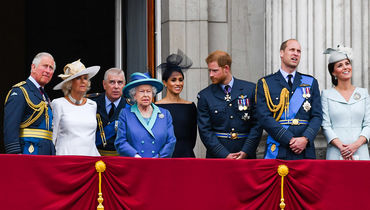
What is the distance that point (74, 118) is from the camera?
22.7 ft

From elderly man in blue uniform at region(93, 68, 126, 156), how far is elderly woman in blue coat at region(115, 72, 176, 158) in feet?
1.86

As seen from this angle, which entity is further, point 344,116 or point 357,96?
point 357,96

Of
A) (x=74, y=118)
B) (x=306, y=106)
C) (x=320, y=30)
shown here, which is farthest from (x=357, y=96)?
(x=74, y=118)

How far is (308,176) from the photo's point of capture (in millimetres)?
6203

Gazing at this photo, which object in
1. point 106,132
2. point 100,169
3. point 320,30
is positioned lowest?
point 100,169

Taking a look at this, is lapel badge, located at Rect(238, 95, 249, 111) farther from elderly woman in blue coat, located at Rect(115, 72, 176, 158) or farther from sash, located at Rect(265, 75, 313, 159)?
elderly woman in blue coat, located at Rect(115, 72, 176, 158)

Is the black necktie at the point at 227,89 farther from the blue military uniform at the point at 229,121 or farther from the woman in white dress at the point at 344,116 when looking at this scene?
the woman in white dress at the point at 344,116

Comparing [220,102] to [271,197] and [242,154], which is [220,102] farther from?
[271,197]

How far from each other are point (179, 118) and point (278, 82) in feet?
3.53

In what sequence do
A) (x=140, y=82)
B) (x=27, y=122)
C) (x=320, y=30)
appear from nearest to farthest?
(x=27, y=122), (x=140, y=82), (x=320, y=30)

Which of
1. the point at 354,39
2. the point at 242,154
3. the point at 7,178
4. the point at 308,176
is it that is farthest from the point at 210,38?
the point at 7,178

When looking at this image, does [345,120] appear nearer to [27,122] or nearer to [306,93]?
[306,93]

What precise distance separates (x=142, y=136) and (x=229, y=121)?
1.05m

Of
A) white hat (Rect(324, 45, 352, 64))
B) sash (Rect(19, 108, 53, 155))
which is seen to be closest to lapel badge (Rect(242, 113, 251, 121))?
white hat (Rect(324, 45, 352, 64))
